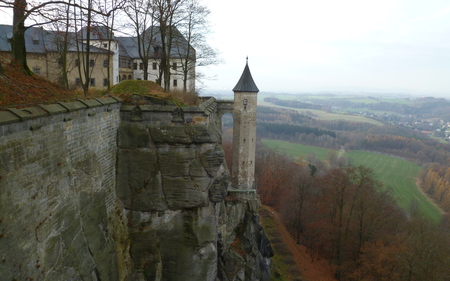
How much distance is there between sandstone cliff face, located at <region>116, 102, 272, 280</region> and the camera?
36.2ft

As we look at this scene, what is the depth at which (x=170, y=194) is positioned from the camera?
1120 centimetres

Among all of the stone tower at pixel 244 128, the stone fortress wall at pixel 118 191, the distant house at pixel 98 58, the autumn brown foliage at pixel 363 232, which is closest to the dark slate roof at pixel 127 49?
the distant house at pixel 98 58

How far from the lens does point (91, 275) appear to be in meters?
8.88

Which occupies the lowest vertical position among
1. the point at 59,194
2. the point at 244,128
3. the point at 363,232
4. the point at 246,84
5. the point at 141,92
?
the point at 363,232

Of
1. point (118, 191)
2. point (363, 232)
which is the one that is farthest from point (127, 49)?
point (363, 232)

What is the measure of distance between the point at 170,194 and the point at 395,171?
6944 centimetres

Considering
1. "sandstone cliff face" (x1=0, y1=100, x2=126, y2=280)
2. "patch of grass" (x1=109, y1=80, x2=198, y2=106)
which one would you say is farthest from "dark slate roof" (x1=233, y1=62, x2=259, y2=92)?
"sandstone cliff face" (x1=0, y1=100, x2=126, y2=280)

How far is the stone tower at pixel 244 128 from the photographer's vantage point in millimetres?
22250

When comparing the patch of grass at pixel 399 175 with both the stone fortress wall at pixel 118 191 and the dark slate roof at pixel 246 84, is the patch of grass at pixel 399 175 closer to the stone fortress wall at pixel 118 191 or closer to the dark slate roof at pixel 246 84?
the dark slate roof at pixel 246 84

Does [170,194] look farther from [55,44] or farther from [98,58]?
[98,58]

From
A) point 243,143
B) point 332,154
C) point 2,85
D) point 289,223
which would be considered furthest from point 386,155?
point 2,85

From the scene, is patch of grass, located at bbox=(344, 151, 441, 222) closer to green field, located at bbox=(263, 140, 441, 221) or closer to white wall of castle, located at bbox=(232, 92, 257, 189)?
green field, located at bbox=(263, 140, 441, 221)

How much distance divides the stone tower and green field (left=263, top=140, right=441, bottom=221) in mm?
27166

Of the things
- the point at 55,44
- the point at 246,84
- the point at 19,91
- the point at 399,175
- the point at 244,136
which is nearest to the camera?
the point at 19,91
